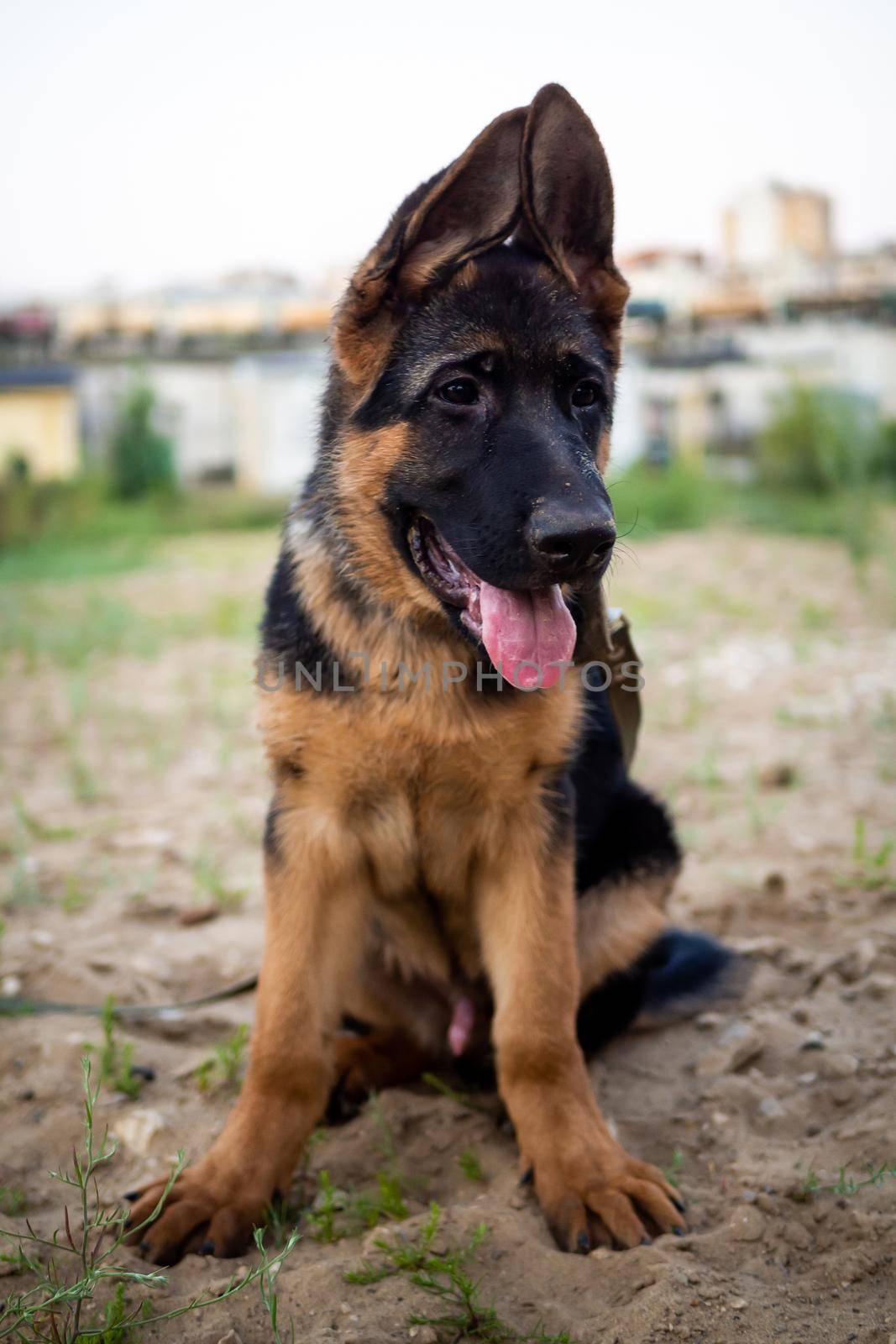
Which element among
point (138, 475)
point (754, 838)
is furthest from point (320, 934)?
point (138, 475)

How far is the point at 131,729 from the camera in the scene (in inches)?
278

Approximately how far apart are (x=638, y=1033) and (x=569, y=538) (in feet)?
6.31

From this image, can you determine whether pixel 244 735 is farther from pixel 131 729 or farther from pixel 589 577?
pixel 589 577

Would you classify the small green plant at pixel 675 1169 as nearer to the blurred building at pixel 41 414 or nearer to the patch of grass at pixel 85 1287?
the patch of grass at pixel 85 1287

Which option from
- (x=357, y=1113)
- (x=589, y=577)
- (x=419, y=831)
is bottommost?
(x=357, y=1113)

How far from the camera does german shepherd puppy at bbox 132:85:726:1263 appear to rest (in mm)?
2672

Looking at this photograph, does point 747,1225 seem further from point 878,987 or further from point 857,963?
point 857,963

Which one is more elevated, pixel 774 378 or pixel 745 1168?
pixel 774 378

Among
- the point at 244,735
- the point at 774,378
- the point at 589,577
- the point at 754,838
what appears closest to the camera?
the point at 589,577

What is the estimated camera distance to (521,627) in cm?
268

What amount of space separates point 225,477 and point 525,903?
60.3 feet

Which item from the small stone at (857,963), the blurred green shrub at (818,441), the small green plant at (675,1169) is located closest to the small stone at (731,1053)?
the small green plant at (675,1169)

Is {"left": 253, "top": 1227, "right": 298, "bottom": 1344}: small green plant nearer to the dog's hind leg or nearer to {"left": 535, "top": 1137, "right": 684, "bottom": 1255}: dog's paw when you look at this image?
{"left": 535, "top": 1137, "right": 684, "bottom": 1255}: dog's paw

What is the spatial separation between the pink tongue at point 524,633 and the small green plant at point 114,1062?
5.48 feet
